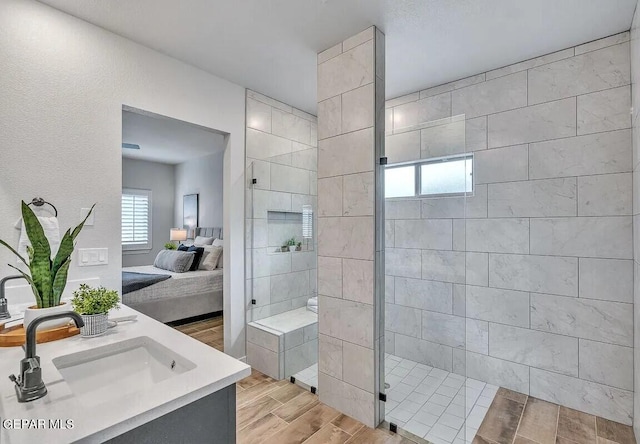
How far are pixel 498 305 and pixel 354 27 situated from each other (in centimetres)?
234

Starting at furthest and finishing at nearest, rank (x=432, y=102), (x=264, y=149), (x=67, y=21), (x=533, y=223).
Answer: (x=264, y=149) < (x=432, y=102) < (x=533, y=223) < (x=67, y=21)

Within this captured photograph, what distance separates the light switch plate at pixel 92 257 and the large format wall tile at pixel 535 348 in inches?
115

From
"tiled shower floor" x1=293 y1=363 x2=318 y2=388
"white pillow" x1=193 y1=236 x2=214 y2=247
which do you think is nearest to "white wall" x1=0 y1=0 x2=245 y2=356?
"tiled shower floor" x1=293 y1=363 x2=318 y2=388

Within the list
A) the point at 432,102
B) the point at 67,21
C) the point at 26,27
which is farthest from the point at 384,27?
the point at 26,27

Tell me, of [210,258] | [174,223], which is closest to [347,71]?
[210,258]

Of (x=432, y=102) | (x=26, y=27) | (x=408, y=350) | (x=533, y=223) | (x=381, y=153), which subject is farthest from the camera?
(x=432, y=102)

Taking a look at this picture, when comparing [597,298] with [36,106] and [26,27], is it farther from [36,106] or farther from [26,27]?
[26,27]

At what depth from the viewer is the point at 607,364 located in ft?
7.08

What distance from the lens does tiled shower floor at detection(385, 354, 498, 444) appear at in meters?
2.02

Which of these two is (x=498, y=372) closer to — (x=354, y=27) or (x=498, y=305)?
(x=498, y=305)

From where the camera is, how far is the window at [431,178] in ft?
7.36

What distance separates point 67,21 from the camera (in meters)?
1.99

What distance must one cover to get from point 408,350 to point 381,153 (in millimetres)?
1595

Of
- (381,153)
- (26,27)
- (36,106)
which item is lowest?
(381,153)
